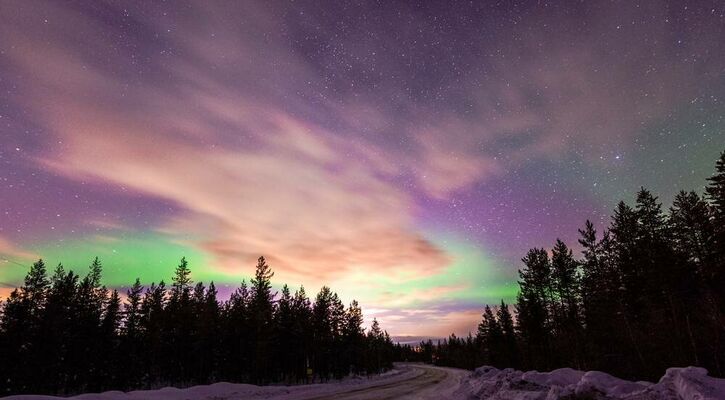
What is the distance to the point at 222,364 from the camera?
58.9 meters

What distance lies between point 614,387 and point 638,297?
31011 mm

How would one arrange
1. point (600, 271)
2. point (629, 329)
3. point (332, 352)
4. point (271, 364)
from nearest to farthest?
point (629, 329)
point (600, 271)
point (271, 364)
point (332, 352)

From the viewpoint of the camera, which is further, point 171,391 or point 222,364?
point 222,364

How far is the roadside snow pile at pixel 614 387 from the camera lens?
953 centimetres

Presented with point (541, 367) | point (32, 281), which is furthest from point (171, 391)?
point (32, 281)

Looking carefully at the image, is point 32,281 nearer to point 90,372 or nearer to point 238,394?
point 90,372

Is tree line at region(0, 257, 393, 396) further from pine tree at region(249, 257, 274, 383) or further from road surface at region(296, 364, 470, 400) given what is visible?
road surface at region(296, 364, 470, 400)

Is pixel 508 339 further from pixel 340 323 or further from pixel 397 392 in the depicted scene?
pixel 397 392

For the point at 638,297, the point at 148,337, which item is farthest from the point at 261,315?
the point at 638,297

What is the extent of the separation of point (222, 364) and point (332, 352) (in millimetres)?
20294

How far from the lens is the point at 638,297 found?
36281 mm

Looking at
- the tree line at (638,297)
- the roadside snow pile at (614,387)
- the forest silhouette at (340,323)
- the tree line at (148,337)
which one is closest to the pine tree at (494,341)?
the forest silhouette at (340,323)

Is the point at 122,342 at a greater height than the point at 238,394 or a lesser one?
greater

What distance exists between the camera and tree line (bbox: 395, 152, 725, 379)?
2809 centimetres
